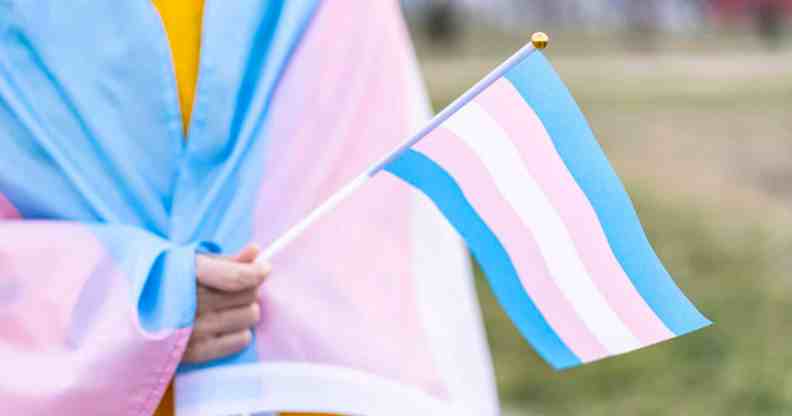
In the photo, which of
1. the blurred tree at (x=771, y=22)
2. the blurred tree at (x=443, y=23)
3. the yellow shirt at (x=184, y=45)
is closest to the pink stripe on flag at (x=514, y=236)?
the yellow shirt at (x=184, y=45)

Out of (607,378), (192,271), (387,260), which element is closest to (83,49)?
(192,271)

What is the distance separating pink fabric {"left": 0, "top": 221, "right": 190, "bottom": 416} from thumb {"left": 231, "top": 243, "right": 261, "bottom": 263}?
0.28 ft

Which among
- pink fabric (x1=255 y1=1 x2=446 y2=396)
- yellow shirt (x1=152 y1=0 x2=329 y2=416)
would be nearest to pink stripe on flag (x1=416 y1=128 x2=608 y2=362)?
pink fabric (x1=255 y1=1 x2=446 y2=396)

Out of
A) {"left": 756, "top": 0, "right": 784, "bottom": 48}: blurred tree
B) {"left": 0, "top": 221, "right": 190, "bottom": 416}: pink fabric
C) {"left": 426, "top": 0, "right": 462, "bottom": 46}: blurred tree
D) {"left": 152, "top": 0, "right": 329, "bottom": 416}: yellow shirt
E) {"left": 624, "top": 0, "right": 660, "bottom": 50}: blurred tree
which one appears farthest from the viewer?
{"left": 426, "top": 0, "right": 462, "bottom": 46}: blurred tree

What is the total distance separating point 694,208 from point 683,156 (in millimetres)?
254

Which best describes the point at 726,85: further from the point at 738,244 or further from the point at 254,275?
the point at 254,275

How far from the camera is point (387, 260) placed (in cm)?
136

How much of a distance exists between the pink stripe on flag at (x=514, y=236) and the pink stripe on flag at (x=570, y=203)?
0.18 feet

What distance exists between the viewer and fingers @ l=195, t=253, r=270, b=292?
1.19 metres

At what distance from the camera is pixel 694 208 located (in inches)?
183

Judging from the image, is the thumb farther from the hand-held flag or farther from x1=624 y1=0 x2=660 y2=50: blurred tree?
x1=624 y1=0 x2=660 y2=50: blurred tree

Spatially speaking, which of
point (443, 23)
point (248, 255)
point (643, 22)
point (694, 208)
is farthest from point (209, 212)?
point (443, 23)

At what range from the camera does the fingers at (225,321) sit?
47.5 inches

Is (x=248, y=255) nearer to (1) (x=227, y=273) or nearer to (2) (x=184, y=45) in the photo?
(1) (x=227, y=273)
